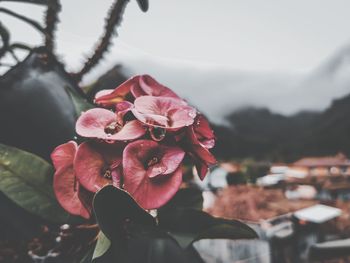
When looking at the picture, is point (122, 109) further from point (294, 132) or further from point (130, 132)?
point (294, 132)

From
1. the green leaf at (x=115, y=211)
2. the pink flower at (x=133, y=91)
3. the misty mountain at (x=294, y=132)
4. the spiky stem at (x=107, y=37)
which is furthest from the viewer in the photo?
the misty mountain at (x=294, y=132)

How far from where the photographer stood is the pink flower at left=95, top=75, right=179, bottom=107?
0.37 m

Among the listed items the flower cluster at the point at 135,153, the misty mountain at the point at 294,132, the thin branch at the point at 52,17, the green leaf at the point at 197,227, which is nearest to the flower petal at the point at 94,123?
the flower cluster at the point at 135,153

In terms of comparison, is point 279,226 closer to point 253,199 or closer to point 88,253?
point 253,199

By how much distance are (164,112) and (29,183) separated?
0.15 meters

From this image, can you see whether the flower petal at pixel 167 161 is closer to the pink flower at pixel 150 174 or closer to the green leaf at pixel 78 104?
the pink flower at pixel 150 174

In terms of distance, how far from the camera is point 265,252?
960 mm

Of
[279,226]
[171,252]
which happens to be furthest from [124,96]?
[279,226]

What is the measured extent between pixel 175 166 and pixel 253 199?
1.06 m

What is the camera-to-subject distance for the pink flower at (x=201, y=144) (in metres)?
0.32

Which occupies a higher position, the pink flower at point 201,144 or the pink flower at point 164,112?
the pink flower at point 164,112

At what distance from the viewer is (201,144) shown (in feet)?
1.06

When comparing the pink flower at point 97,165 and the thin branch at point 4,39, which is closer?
the pink flower at point 97,165

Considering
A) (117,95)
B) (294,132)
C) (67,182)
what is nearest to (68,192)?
(67,182)
